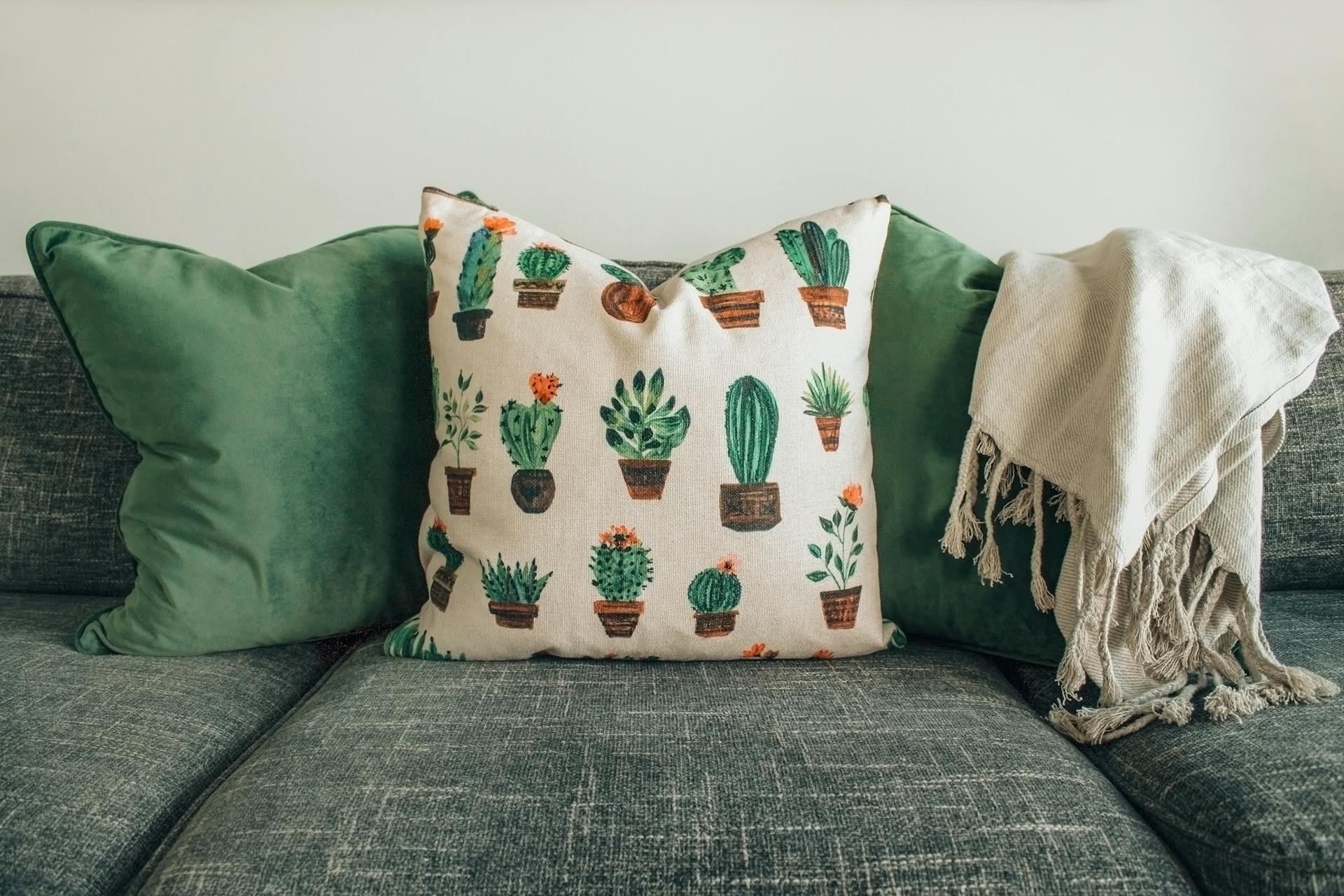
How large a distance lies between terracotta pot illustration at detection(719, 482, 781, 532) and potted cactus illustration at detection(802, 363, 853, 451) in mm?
93

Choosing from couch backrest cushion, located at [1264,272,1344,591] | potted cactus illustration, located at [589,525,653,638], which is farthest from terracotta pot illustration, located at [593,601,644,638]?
couch backrest cushion, located at [1264,272,1344,591]

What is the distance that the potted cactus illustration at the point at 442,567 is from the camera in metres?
1.02

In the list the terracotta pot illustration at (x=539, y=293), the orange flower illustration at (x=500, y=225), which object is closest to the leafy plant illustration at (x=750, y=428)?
the terracotta pot illustration at (x=539, y=293)

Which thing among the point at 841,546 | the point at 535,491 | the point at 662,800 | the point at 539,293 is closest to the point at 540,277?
the point at 539,293

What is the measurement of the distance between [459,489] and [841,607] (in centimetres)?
43

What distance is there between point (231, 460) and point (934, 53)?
1.20 meters

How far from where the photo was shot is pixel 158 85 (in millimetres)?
1515

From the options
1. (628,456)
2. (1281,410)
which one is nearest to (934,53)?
(1281,410)

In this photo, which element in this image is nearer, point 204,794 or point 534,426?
point 204,794

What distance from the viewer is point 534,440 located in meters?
0.98

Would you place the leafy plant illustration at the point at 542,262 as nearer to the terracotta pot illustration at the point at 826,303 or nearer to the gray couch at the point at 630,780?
the terracotta pot illustration at the point at 826,303

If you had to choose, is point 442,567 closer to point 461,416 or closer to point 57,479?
point 461,416

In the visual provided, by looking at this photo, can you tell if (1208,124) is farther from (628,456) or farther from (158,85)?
(158,85)

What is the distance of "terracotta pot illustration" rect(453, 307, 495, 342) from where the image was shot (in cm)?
101
